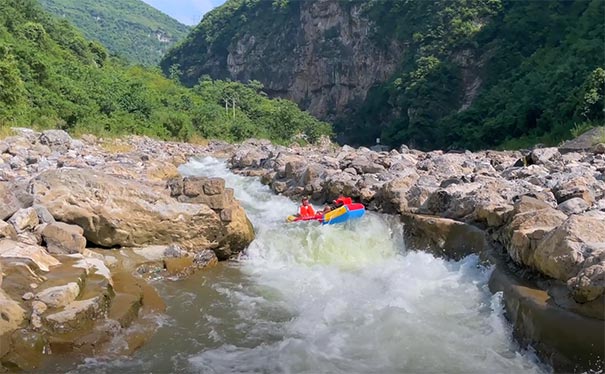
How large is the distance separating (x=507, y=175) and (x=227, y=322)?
28.2 feet

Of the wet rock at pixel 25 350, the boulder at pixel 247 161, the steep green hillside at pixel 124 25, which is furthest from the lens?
the steep green hillside at pixel 124 25

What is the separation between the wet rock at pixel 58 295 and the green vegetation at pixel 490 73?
81.5 feet

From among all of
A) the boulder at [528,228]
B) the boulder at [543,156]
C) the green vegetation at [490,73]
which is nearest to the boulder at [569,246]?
the boulder at [528,228]

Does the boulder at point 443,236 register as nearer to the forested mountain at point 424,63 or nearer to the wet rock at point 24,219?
the wet rock at point 24,219

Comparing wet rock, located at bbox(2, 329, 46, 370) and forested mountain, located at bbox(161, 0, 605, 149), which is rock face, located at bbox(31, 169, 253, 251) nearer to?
wet rock, located at bbox(2, 329, 46, 370)

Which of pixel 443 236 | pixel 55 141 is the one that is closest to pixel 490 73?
pixel 55 141

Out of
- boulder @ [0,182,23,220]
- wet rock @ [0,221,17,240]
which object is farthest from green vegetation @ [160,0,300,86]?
wet rock @ [0,221,17,240]

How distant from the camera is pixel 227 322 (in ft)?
22.0

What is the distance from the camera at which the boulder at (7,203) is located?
7.35 metres

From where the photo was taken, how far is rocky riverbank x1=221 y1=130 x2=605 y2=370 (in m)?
5.21

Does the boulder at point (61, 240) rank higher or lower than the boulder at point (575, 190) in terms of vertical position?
lower

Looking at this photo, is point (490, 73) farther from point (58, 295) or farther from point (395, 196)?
point (58, 295)

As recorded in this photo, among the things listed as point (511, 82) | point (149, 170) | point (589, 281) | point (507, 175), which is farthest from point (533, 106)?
point (589, 281)

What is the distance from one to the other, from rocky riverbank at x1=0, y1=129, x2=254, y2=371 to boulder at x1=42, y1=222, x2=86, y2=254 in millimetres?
13
